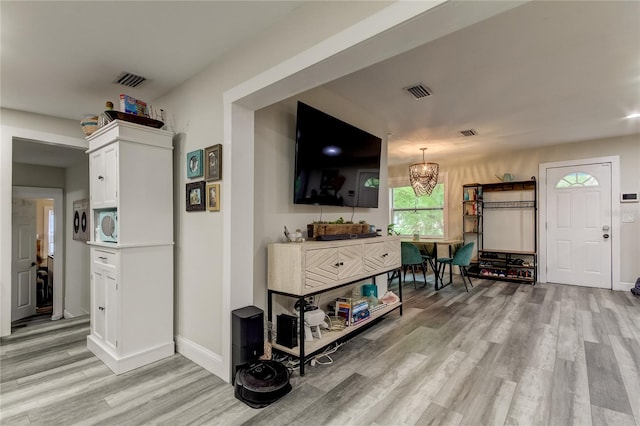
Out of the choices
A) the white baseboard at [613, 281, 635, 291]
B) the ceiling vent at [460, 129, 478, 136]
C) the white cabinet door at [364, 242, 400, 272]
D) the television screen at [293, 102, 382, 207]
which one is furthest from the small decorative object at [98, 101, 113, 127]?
the white baseboard at [613, 281, 635, 291]

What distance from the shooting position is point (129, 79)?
2.70m

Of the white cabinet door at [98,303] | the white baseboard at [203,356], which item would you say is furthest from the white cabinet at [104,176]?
the white baseboard at [203,356]

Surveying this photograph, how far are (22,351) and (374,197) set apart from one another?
3.76 meters

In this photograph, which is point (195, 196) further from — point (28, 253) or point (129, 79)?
point (28, 253)

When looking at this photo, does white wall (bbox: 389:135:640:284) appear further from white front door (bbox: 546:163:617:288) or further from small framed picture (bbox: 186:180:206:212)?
small framed picture (bbox: 186:180:206:212)

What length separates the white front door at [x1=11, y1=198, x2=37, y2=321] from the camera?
4812 mm

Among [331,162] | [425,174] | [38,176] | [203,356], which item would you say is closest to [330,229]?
[331,162]

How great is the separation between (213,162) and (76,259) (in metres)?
4.04

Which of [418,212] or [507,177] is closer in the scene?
[507,177]

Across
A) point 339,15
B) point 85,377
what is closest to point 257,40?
point 339,15

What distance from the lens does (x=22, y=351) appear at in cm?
282

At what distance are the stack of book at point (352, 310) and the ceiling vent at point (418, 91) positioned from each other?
2.19m

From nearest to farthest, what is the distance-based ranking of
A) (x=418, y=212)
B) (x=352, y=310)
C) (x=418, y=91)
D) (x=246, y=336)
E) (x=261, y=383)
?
(x=261, y=383), (x=246, y=336), (x=352, y=310), (x=418, y=91), (x=418, y=212)

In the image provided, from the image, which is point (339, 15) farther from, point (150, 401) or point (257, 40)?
point (150, 401)
